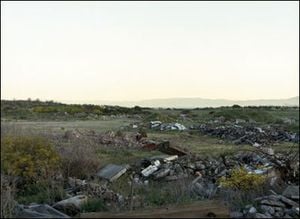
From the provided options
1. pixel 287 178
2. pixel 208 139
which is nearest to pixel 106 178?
pixel 287 178

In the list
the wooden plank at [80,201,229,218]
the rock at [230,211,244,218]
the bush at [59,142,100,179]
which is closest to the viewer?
the wooden plank at [80,201,229,218]

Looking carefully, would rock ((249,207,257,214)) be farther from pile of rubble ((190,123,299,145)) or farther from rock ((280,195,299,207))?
pile of rubble ((190,123,299,145))

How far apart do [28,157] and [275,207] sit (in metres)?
3.97

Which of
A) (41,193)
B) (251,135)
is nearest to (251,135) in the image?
(251,135)

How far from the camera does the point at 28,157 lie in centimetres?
836

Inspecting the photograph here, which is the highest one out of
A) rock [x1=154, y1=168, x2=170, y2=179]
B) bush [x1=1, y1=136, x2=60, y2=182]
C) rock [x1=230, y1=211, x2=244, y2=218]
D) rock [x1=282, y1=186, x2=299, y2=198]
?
bush [x1=1, y1=136, x2=60, y2=182]

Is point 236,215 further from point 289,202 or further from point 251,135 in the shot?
point 251,135

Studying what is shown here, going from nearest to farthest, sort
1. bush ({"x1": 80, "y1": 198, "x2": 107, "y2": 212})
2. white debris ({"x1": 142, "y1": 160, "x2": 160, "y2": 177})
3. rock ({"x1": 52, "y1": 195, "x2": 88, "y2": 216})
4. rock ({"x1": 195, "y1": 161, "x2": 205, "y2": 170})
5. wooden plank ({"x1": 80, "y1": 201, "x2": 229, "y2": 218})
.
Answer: wooden plank ({"x1": 80, "y1": 201, "x2": 229, "y2": 218})
rock ({"x1": 52, "y1": 195, "x2": 88, "y2": 216})
bush ({"x1": 80, "y1": 198, "x2": 107, "y2": 212})
white debris ({"x1": 142, "y1": 160, "x2": 160, "y2": 177})
rock ({"x1": 195, "y1": 161, "x2": 205, "y2": 170})

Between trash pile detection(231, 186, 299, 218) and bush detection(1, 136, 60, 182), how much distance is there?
3.29 metres

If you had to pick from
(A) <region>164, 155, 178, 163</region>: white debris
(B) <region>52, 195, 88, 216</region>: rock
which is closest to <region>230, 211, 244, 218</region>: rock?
(B) <region>52, 195, 88, 216</region>: rock

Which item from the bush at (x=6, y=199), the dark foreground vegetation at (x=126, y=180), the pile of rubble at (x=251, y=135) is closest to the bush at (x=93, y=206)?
the dark foreground vegetation at (x=126, y=180)

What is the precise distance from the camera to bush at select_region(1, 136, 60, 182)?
23.8 feet

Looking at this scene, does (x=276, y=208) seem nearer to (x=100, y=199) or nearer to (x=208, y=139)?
(x=100, y=199)

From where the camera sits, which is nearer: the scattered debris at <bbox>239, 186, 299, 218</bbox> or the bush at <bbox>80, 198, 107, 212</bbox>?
the scattered debris at <bbox>239, 186, 299, 218</bbox>
